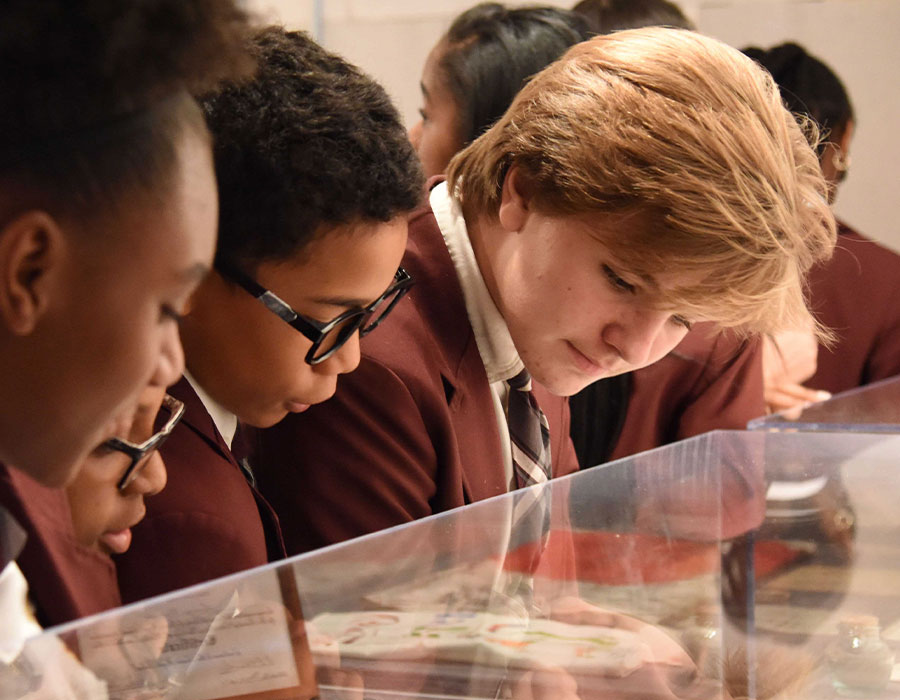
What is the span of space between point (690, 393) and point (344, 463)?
31.7 inches

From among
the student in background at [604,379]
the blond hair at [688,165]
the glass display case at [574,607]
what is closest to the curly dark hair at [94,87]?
the glass display case at [574,607]

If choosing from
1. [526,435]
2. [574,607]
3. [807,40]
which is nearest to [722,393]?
[526,435]

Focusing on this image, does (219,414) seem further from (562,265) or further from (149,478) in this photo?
(562,265)

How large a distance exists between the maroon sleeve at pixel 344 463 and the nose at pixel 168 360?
0.62 metres

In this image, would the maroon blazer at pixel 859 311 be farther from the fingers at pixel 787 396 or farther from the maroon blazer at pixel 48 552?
the maroon blazer at pixel 48 552

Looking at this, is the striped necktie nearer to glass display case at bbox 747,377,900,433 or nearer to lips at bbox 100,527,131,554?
glass display case at bbox 747,377,900,433

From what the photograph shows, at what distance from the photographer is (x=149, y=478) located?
1009 mm

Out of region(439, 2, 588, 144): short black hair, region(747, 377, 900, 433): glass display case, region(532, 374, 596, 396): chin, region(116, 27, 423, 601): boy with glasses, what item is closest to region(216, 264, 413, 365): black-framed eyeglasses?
region(116, 27, 423, 601): boy with glasses

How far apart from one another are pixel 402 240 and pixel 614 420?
0.85m

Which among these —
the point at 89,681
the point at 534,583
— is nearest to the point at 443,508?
the point at 534,583

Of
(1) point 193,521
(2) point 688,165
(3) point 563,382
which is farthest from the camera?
(3) point 563,382

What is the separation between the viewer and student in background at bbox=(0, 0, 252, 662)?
1.93 feet

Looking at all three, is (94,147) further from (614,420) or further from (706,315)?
(614,420)

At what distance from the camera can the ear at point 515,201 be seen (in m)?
1.39
